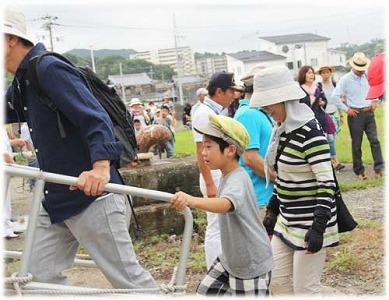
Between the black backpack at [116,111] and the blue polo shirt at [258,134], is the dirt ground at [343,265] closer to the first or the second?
the blue polo shirt at [258,134]

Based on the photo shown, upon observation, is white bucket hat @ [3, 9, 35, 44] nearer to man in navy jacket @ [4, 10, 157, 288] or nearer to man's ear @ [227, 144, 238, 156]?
man in navy jacket @ [4, 10, 157, 288]

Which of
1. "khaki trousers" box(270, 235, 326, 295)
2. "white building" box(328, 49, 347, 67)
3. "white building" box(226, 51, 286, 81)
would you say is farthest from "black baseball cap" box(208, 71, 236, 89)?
"white building" box(328, 49, 347, 67)

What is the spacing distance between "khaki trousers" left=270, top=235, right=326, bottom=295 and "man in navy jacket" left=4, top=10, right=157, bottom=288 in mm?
878

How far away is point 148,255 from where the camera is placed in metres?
5.27

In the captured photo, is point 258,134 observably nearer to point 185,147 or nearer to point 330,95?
point 330,95

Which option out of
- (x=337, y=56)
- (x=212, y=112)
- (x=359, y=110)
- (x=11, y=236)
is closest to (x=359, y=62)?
(x=359, y=110)

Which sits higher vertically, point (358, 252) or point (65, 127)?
point (65, 127)

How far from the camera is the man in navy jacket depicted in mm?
2582

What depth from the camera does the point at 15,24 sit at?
2.67m

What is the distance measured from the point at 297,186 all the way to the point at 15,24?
1.64m

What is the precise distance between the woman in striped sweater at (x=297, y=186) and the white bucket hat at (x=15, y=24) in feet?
4.21

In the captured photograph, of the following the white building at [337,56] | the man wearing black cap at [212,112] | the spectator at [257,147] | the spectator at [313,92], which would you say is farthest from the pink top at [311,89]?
the white building at [337,56]

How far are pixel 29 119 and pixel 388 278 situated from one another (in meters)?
2.23

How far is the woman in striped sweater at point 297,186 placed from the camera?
9.93 ft
